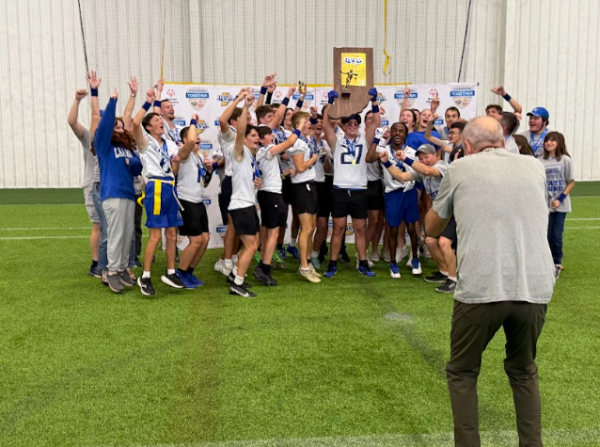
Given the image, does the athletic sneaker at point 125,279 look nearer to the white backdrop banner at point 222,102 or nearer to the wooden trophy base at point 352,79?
the white backdrop banner at point 222,102

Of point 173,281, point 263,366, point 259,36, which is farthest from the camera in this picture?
point 259,36

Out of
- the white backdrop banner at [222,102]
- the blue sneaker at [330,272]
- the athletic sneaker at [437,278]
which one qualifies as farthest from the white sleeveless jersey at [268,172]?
the athletic sneaker at [437,278]

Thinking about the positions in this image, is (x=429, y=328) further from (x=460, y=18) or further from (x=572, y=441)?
(x=460, y=18)

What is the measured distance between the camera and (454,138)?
22.9 feet

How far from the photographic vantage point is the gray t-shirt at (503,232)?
2680mm

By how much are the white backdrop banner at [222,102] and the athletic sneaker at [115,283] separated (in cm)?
221

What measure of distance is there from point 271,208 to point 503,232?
13.9 ft

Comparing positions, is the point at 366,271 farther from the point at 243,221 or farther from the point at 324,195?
the point at 243,221

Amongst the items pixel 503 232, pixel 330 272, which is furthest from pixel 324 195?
pixel 503 232

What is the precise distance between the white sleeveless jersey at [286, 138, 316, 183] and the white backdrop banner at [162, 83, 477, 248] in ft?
5.90

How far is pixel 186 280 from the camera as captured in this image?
680 cm

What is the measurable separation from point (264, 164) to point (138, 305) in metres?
2.06

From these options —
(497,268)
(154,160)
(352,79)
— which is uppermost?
(352,79)

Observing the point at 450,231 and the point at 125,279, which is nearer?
the point at 450,231
